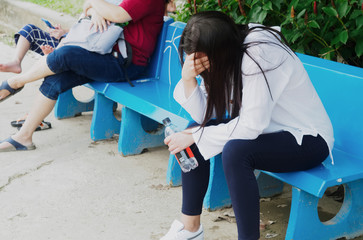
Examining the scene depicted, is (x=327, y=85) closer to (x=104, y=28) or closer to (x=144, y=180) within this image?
(x=144, y=180)

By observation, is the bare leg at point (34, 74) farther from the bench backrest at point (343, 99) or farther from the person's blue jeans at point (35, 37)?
the bench backrest at point (343, 99)

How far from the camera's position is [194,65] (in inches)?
100

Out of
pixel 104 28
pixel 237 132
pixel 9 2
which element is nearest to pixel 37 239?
pixel 237 132

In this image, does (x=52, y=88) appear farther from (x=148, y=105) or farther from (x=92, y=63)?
(x=148, y=105)

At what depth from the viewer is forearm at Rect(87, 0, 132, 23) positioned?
376cm

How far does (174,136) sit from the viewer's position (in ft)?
8.79

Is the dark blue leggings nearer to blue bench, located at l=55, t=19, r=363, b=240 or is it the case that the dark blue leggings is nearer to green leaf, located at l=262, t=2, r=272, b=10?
blue bench, located at l=55, t=19, r=363, b=240

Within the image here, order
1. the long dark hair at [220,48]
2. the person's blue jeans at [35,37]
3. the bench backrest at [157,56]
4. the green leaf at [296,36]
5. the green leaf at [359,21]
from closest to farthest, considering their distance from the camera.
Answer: the long dark hair at [220,48], the green leaf at [359,21], the green leaf at [296,36], the bench backrest at [157,56], the person's blue jeans at [35,37]

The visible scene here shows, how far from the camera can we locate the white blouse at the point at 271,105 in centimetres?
242

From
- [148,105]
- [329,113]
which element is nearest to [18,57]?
[148,105]

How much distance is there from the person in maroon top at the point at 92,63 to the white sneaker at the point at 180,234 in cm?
142

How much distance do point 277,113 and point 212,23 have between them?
510 millimetres

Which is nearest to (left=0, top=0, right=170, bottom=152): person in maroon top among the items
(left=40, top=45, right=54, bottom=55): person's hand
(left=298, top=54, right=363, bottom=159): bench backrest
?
(left=40, top=45, right=54, bottom=55): person's hand

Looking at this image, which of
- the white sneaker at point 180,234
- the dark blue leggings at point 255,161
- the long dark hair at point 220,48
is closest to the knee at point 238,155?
the dark blue leggings at point 255,161
